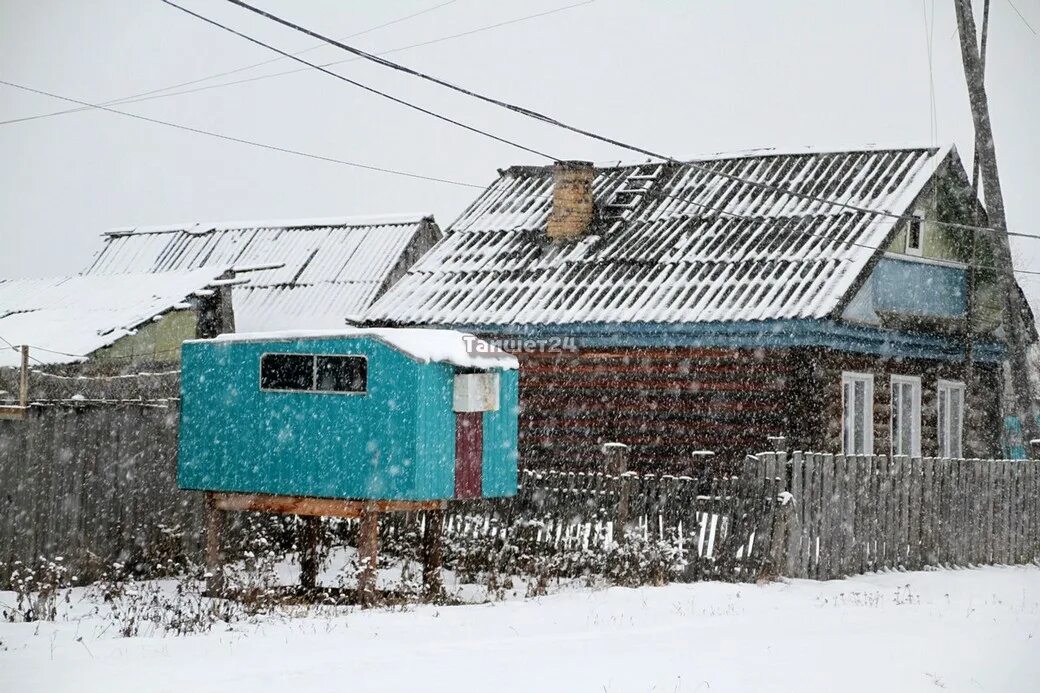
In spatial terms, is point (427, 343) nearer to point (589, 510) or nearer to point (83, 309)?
point (589, 510)

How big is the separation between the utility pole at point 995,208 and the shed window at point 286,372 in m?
10.9

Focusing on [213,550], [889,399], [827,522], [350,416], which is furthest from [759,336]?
[213,550]

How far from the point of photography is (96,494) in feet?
46.8

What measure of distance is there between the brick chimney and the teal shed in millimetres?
9227

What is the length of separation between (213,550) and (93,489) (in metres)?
1.52

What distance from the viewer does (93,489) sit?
1423 cm

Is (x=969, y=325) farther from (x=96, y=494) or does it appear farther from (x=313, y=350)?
(x=96, y=494)

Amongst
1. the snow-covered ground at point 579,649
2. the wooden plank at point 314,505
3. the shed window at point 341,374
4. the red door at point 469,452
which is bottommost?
the snow-covered ground at point 579,649

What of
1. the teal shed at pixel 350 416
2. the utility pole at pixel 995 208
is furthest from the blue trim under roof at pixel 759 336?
the teal shed at pixel 350 416

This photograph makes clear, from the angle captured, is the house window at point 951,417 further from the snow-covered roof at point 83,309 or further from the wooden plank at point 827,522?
the snow-covered roof at point 83,309

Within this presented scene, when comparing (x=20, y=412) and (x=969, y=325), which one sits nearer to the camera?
(x=20, y=412)

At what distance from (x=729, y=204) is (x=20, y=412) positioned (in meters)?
12.3

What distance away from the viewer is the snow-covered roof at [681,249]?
19516 millimetres

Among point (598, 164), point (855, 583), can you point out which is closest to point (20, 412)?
point (855, 583)
